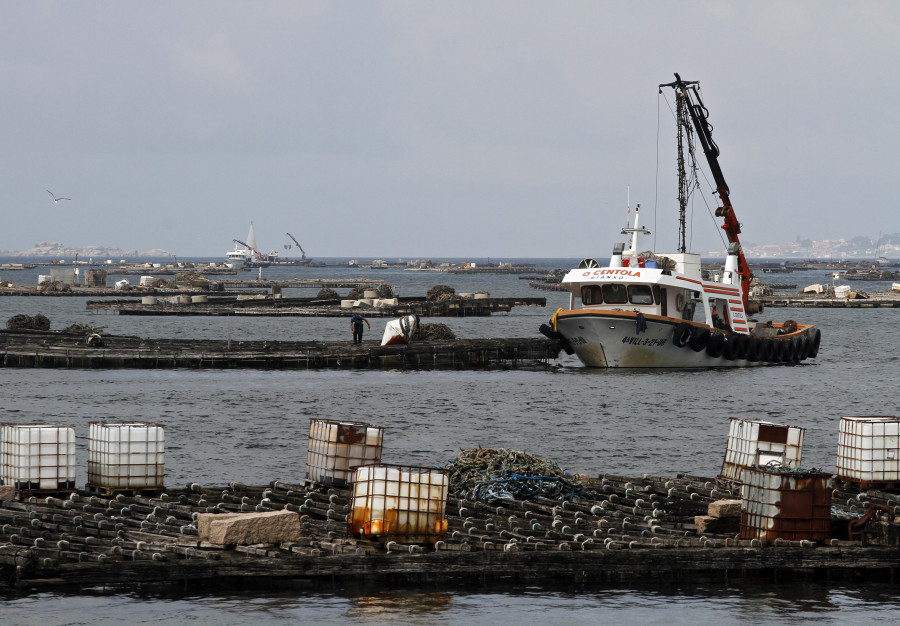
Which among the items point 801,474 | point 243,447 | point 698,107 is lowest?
point 243,447

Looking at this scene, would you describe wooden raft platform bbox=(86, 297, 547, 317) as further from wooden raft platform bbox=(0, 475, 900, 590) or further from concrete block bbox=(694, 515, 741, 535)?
concrete block bbox=(694, 515, 741, 535)

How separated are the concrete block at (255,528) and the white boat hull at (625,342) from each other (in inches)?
1219

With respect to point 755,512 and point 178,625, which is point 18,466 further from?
point 755,512

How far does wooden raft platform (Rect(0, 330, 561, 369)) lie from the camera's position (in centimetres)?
4922

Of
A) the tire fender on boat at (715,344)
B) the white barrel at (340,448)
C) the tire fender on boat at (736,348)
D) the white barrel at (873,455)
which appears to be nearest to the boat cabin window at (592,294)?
the tire fender on boat at (715,344)

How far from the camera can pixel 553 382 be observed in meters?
47.4

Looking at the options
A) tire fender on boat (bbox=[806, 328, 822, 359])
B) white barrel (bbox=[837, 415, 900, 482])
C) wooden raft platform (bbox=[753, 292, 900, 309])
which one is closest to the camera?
white barrel (bbox=[837, 415, 900, 482])

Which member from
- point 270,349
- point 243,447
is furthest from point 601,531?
point 270,349

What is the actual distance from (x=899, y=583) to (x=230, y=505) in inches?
385

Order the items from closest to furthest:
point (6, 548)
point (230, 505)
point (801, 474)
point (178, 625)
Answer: point (178, 625) → point (6, 548) → point (801, 474) → point (230, 505)

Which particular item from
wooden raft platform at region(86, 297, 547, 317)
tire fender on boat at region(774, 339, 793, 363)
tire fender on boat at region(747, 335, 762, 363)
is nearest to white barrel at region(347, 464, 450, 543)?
tire fender on boat at region(747, 335, 762, 363)

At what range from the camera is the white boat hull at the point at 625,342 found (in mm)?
45438

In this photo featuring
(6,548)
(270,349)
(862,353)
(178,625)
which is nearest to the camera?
(178,625)

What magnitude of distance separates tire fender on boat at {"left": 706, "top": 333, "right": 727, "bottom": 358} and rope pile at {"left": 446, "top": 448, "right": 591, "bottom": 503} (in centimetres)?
2881
